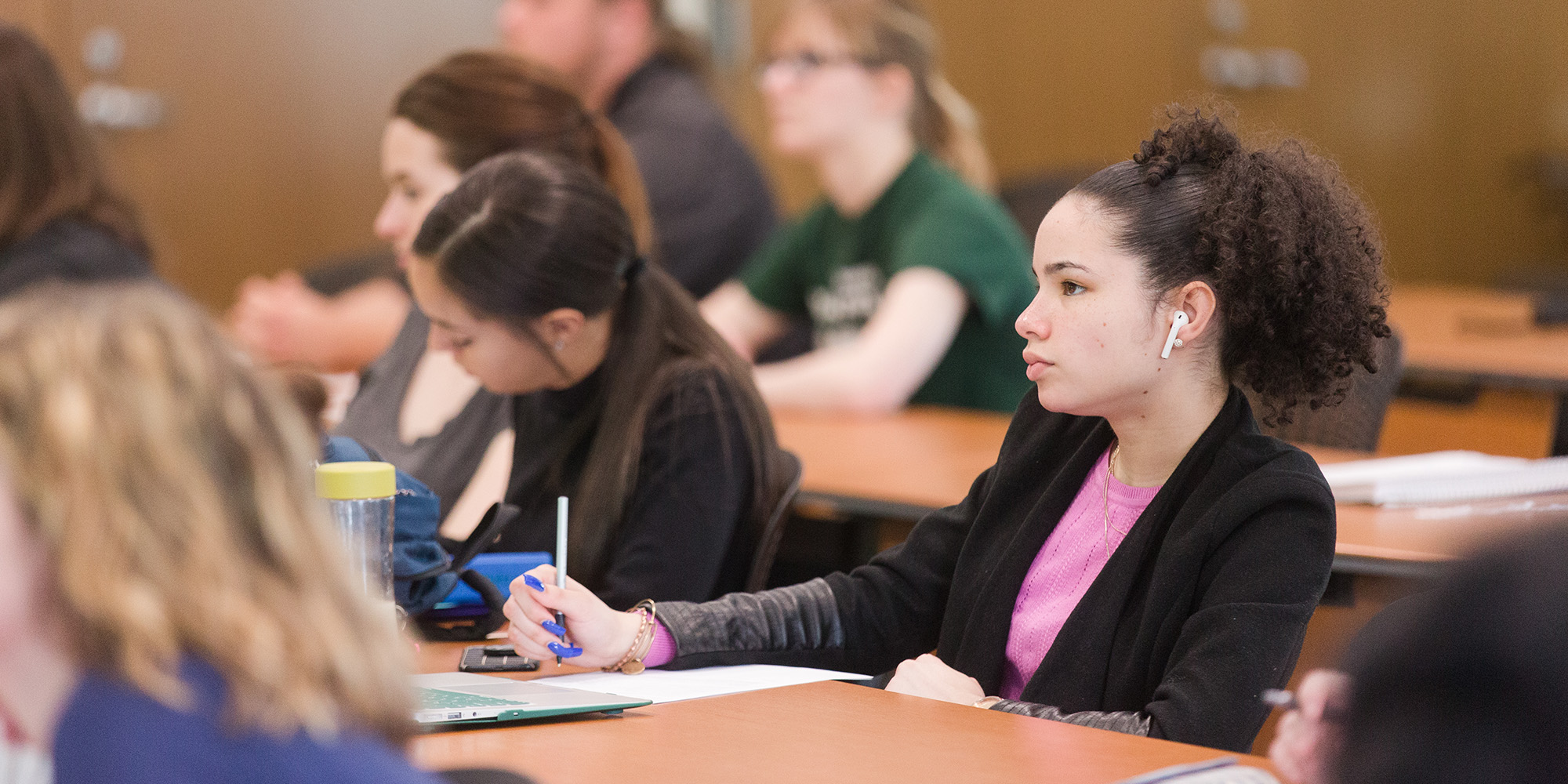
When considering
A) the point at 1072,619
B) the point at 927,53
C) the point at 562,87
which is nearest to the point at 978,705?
the point at 1072,619

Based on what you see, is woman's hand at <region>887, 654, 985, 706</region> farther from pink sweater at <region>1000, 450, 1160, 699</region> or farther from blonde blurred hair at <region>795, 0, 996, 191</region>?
blonde blurred hair at <region>795, 0, 996, 191</region>

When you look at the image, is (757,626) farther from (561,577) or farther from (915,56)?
(915,56)

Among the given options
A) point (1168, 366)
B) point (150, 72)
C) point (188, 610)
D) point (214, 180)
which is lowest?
point (214, 180)

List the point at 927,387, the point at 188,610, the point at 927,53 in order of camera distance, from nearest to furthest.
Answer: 1. the point at 188,610
2. the point at 927,387
3. the point at 927,53

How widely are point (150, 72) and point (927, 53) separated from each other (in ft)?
7.76

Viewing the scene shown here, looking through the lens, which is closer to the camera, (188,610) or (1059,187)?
(188,610)

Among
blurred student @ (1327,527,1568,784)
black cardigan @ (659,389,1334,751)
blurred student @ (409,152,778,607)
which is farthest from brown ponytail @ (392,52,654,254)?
blurred student @ (1327,527,1568,784)

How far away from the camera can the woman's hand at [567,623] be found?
56.2 inches

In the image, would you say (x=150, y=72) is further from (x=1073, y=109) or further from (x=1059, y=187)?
(x=1073, y=109)

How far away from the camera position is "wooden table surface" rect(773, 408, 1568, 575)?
1854mm

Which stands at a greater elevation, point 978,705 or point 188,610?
point 188,610

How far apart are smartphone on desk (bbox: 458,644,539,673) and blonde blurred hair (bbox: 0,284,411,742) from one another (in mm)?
754

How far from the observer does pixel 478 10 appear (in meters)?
5.30

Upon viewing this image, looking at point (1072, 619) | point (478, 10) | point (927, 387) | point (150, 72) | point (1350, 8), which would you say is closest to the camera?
point (1072, 619)
